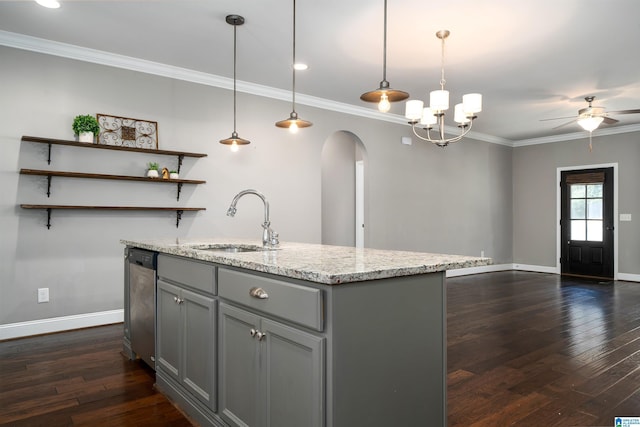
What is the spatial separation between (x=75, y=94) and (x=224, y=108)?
1438 millimetres

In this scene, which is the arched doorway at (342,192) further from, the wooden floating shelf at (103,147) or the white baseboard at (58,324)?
the white baseboard at (58,324)

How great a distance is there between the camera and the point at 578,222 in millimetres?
7438

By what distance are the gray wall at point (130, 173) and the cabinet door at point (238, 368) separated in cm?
262

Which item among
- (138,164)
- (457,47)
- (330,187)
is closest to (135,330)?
(138,164)

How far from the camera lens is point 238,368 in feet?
5.70

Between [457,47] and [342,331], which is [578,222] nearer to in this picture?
[457,47]

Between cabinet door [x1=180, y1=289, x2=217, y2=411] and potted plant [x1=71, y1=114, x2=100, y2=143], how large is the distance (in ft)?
7.51

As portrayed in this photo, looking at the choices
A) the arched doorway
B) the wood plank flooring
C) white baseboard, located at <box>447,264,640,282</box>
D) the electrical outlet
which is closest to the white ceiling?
the arched doorway

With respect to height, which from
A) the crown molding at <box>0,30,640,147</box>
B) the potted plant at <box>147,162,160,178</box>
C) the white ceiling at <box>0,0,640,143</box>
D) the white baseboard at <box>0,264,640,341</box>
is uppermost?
the white ceiling at <box>0,0,640,143</box>

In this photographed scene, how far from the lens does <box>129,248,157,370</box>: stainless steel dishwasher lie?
2.55m

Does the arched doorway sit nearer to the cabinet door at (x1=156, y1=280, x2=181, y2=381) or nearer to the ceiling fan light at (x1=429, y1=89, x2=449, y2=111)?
the ceiling fan light at (x1=429, y1=89, x2=449, y2=111)

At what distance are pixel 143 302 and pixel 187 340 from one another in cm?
72

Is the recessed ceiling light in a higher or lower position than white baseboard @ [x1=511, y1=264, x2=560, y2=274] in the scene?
higher

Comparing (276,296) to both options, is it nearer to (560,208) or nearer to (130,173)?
(130,173)
